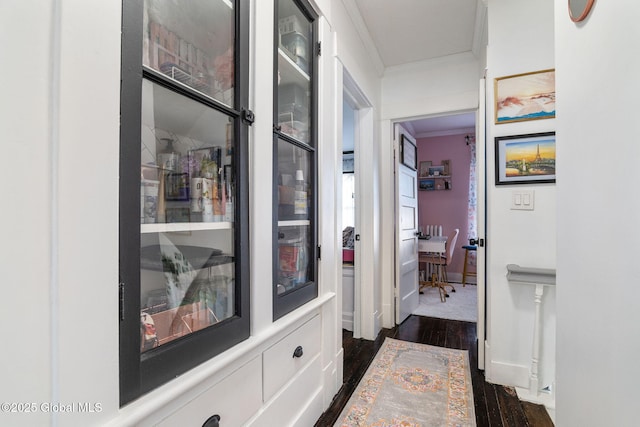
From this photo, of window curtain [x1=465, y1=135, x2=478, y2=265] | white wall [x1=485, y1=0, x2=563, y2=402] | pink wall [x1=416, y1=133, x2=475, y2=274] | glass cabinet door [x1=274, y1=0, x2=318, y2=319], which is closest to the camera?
glass cabinet door [x1=274, y1=0, x2=318, y2=319]

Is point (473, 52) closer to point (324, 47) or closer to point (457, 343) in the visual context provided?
point (324, 47)

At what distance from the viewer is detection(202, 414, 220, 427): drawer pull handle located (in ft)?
3.01

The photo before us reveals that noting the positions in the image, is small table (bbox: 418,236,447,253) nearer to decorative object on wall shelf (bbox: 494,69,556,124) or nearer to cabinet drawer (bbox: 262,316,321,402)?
decorative object on wall shelf (bbox: 494,69,556,124)

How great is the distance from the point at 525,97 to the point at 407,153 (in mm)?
1531

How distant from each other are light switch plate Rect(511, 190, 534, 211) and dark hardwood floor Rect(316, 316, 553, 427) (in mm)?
1219

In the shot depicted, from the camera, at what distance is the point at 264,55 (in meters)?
1.20

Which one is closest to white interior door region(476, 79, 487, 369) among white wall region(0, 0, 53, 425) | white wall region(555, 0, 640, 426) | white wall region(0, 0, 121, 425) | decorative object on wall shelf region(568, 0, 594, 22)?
white wall region(555, 0, 640, 426)

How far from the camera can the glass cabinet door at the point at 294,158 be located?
137 cm

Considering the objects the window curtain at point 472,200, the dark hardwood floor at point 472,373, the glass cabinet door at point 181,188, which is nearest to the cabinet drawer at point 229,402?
the glass cabinet door at point 181,188

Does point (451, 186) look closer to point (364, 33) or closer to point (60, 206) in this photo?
point (364, 33)

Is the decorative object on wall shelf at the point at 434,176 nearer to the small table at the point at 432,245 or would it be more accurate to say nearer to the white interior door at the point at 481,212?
the small table at the point at 432,245

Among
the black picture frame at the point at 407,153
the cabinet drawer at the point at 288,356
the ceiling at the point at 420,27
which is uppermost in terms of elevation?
the ceiling at the point at 420,27

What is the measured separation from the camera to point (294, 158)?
156cm

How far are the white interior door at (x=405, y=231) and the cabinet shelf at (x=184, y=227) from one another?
2.37m
